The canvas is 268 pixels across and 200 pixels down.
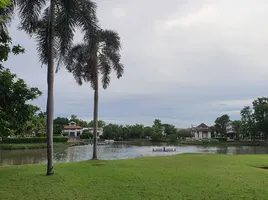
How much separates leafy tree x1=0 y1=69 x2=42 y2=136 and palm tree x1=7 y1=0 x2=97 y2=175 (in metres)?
1.59

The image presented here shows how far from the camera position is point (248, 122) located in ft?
268

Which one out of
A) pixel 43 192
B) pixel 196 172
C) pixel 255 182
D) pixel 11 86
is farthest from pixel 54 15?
pixel 255 182

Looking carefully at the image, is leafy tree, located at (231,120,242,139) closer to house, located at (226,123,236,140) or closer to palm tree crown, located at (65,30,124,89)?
house, located at (226,123,236,140)

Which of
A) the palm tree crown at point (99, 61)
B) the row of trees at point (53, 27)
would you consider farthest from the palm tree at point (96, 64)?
the row of trees at point (53, 27)

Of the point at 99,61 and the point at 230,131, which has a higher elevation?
the point at 99,61

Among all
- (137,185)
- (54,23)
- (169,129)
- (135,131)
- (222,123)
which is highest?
(54,23)

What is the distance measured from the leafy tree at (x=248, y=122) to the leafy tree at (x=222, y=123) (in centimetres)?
1595

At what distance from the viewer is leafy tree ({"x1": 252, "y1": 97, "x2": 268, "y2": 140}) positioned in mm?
76125

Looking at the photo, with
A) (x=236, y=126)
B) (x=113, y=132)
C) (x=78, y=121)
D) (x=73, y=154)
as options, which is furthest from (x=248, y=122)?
(x=78, y=121)

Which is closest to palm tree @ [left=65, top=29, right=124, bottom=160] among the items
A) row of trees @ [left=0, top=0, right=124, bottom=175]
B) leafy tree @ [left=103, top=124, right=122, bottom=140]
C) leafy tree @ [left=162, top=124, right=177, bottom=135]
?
row of trees @ [left=0, top=0, right=124, bottom=175]

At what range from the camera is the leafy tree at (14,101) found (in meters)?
12.5

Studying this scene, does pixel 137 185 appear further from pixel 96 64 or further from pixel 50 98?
pixel 96 64

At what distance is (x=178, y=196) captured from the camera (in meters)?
8.16

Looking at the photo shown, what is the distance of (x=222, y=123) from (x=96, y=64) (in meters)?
87.6
